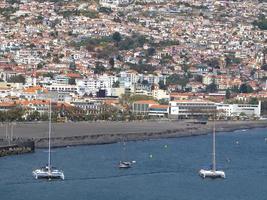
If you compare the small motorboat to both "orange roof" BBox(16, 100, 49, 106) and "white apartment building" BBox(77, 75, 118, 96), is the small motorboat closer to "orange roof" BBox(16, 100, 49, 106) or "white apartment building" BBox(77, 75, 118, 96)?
"orange roof" BBox(16, 100, 49, 106)

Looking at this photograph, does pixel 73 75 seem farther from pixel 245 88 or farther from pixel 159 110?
pixel 159 110

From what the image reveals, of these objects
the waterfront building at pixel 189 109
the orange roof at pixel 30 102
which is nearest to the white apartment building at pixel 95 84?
the waterfront building at pixel 189 109

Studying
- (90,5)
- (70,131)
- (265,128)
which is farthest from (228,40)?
(70,131)

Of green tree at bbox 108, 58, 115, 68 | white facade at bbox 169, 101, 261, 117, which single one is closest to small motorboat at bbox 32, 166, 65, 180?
white facade at bbox 169, 101, 261, 117

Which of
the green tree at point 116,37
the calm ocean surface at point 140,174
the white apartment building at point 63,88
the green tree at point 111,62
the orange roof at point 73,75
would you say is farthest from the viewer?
the green tree at point 116,37

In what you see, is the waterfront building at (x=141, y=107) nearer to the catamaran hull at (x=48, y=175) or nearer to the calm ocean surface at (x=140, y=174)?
the calm ocean surface at (x=140, y=174)

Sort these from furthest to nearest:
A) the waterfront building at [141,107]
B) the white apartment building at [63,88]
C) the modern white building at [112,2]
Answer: the modern white building at [112,2], the white apartment building at [63,88], the waterfront building at [141,107]

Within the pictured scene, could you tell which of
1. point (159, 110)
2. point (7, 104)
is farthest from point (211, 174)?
point (159, 110)
